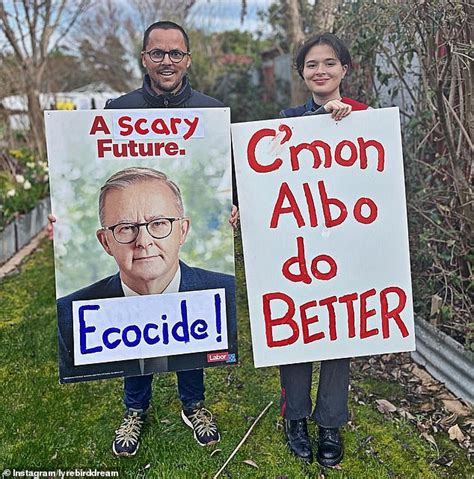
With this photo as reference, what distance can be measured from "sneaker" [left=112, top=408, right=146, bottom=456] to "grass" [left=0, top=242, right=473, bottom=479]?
0.10 feet

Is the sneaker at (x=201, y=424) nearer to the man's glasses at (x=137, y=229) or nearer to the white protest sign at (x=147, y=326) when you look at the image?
the white protest sign at (x=147, y=326)

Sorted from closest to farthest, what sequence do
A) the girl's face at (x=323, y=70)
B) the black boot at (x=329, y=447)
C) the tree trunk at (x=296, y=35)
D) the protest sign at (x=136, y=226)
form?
1. the protest sign at (x=136, y=226)
2. the girl's face at (x=323, y=70)
3. the black boot at (x=329, y=447)
4. the tree trunk at (x=296, y=35)

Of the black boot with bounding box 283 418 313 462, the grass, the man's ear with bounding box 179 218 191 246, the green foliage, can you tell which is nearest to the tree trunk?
the green foliage

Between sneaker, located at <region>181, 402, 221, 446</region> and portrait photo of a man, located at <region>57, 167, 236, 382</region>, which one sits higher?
portrait photo of a man, located at <region>57, 167, 236, 382</region>

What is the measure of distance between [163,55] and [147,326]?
3.22 ft

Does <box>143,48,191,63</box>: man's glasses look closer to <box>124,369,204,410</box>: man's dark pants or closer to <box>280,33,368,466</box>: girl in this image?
<box>280,33,368,466</box>: girl

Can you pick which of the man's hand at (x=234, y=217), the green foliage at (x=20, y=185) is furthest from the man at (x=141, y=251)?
the green foliage at (x=20, y=185)

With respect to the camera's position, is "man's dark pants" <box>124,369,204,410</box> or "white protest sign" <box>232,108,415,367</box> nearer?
"white protest sign" <box>232,108,415,367</box>

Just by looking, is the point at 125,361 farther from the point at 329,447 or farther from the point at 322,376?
the point at 329,447

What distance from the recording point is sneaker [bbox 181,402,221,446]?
2275 millimetres

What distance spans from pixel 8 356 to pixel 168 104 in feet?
6.15

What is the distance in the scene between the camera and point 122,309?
6.51 ft

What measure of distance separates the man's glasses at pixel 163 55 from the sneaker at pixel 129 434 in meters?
1.39

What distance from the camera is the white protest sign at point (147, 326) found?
197 cm
